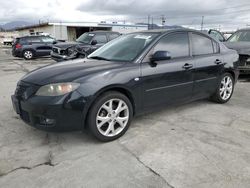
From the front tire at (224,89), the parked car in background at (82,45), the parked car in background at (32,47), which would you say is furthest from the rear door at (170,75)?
the parked car in background at (32,47)

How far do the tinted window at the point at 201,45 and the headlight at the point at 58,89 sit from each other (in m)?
2.46

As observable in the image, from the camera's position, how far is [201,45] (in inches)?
195

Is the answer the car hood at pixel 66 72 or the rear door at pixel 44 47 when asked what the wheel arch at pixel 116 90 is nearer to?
the car hood at pixel 66 72

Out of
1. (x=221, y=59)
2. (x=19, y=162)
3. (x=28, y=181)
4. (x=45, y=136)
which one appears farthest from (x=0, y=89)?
(x=221, y=59)

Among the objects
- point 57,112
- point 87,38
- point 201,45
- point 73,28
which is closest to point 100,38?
point 87,38

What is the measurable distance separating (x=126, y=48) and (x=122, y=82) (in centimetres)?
96

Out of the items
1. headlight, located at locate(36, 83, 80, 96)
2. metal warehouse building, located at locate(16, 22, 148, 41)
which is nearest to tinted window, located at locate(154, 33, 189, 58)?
headlight, located at locate(36, 83, 80, 96)

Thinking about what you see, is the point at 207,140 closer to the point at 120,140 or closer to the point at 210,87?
the point at 120,140

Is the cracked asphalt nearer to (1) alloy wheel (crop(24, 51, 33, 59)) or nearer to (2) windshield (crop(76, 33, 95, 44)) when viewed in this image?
(2) windshield (crop(76, 33, 95, 44))

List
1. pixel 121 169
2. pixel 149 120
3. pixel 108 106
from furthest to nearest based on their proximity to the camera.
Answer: pixel 149 120 < pixel 108 106 < pixel 121 169

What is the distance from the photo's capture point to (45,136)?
391 centimetres

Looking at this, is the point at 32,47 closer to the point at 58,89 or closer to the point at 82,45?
the point at 82,45

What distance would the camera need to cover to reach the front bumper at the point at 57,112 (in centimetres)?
329

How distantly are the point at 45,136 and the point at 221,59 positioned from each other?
3.62m
